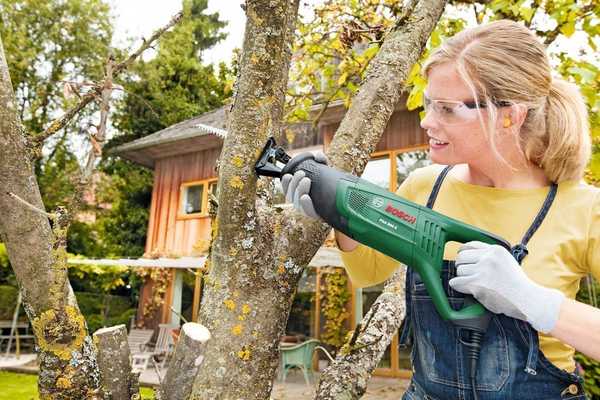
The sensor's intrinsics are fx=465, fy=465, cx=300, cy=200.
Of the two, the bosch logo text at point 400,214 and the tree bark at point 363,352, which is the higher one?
the bosch logo text at point 400,214

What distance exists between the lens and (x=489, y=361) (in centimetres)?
123

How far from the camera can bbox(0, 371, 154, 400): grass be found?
256 inches

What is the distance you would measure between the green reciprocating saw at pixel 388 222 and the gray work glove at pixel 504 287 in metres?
0.06

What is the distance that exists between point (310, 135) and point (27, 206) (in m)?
9.46

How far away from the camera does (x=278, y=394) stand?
6.99 meters

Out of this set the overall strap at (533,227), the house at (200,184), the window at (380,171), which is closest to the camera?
the overall strap at (533,227)

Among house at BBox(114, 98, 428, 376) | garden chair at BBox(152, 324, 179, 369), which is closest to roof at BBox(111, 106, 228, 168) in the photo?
house at BBox(114, 98, 428, 376)

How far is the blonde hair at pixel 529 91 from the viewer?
4.41ft

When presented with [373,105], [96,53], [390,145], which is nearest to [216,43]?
[96,53]

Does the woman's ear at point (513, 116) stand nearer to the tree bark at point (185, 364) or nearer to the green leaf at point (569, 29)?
the tree bark at point (185, 364)

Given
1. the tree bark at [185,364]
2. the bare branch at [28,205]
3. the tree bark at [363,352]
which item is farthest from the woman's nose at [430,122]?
the bare branch at [28,205]

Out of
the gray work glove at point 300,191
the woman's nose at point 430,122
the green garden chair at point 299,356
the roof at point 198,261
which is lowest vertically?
the green garden chair at point 299,356

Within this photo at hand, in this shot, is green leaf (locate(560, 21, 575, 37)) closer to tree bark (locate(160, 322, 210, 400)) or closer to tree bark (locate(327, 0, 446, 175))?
tree bark (locate(327, 0, 446, 175))

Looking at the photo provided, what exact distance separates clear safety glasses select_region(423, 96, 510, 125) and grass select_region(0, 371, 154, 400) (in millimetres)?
5774
